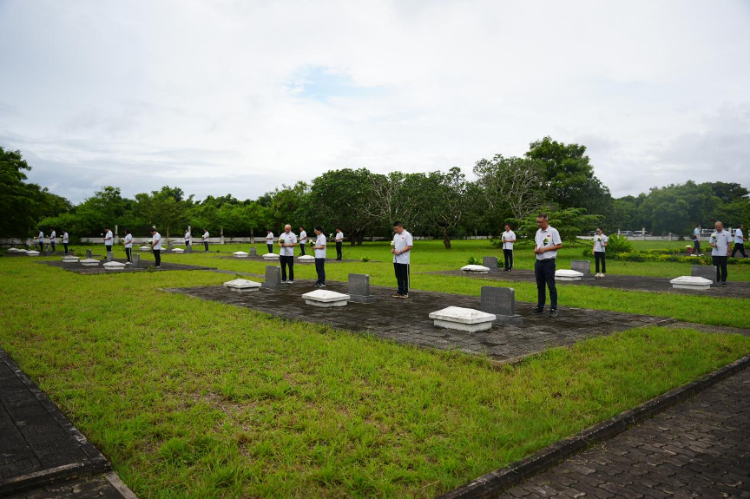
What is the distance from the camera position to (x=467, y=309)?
8.21 meters

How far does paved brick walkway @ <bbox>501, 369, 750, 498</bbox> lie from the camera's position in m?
3.28

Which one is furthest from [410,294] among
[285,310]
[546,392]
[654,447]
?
[654,447]

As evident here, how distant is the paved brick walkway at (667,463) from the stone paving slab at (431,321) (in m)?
2.18

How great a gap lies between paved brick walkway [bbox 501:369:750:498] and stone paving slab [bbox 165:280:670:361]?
2182 millimetres

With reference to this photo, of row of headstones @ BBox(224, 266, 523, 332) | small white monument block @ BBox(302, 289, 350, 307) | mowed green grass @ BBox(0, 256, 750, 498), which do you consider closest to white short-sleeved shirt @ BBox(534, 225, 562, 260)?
row of headstones @ BBox(224, 266, 523, 332)

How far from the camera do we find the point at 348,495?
319 cm

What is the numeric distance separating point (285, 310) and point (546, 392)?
6.42 m

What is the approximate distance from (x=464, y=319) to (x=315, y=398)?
3632mm

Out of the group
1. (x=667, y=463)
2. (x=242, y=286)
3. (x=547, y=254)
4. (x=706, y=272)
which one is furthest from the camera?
(x=706, y=272)

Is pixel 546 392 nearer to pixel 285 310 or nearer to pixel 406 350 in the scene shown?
pixel 406 350

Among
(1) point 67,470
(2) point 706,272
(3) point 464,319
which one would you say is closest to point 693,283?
(2) point 706,272

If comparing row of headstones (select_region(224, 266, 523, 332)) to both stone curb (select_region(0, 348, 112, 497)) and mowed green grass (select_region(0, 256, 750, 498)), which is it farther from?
stone curb (select_region(0, 348, 112, 497))

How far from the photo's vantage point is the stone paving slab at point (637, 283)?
1272cm

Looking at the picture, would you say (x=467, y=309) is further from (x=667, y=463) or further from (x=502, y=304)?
Result: (x=667, y=463)
